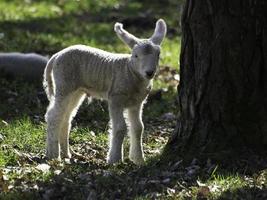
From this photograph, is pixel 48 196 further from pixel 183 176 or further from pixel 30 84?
pixel 30 84

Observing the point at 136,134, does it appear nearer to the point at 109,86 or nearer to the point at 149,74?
the point at 109,86

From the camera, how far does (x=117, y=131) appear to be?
8.09 metres

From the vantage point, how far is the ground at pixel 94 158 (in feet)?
23.1

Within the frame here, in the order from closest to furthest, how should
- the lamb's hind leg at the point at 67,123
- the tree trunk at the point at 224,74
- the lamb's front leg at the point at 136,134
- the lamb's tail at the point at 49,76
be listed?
the tree trunk at the point at 224,74
the lamb's front leg at the point at 136,134
the lamb's hind leg at the point at 67,123
the lamb's tail at the point at 49,76

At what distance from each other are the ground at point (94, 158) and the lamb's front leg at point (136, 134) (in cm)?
13

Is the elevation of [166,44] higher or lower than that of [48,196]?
lower

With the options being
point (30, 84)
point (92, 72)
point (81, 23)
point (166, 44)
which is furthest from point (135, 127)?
point (81, 23)

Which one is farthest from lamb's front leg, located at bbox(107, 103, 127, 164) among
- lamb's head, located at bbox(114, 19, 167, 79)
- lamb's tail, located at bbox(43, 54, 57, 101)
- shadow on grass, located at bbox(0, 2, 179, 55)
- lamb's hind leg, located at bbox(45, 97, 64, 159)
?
shadow on grass, located at bbox(0, 2, 179, 55)

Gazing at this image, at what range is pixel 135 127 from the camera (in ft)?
27.4

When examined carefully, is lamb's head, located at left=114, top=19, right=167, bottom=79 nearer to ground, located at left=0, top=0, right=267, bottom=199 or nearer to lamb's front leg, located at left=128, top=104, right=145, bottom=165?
lamb's front leg, located at left=128, top=104, right=145, bottom=165

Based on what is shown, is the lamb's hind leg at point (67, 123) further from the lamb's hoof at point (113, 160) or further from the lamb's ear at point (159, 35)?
the lamb's ear at point (159, 35)

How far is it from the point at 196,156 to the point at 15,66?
5.23 meters

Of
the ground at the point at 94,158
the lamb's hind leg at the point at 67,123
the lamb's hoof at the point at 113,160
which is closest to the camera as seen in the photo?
the ground at the point at 94,158

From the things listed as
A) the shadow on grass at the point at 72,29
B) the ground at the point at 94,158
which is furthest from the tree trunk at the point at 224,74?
the shadow on grass at the point at 72,29
